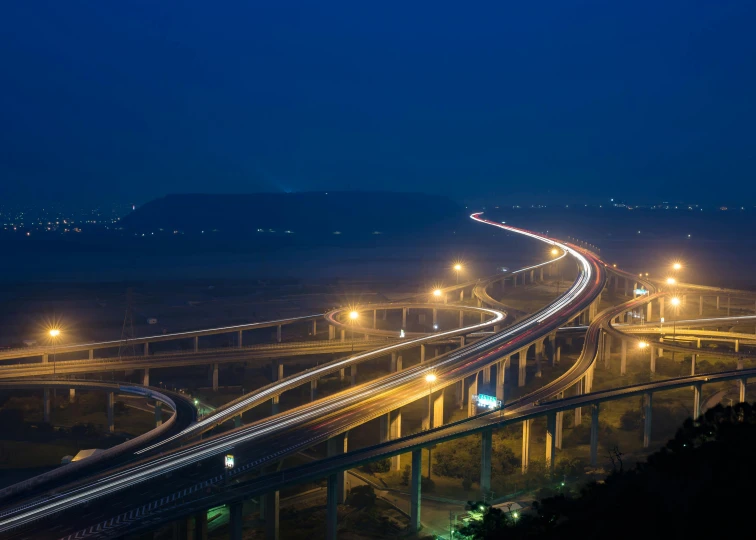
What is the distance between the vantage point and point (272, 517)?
23047 mm

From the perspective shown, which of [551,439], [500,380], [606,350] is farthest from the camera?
[606,350]

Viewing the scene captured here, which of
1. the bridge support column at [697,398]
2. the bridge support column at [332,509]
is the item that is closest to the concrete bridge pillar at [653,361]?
the bridge support column at [697,398]

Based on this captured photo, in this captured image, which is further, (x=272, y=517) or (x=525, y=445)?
(x=525, y=445)

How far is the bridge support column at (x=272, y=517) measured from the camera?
22955mm

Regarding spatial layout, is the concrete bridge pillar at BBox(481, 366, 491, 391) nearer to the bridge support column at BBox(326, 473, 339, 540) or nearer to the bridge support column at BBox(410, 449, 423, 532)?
the bridge support column at BBox(410, 449, 423, 532)

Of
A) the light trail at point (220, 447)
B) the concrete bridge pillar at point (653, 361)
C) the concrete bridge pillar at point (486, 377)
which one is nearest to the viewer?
the light trail at point (220, 447)

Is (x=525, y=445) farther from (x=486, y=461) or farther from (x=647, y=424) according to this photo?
(x=647, y=424)

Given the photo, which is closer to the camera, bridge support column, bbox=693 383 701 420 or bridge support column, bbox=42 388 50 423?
bridge support column, bbox=693 383 701 420

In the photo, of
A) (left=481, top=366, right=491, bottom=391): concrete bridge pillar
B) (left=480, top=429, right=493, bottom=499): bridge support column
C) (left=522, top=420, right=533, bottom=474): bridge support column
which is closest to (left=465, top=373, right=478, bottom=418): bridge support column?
(left=481, top=366, right=491, bottom=391): concrete bridge pillar

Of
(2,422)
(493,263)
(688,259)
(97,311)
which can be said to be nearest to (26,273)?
(97,311)

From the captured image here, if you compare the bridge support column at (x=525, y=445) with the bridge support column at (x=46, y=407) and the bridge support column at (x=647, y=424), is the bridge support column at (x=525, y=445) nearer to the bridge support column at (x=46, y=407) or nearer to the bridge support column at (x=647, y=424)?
the bridge support column at (x=647, y=424)

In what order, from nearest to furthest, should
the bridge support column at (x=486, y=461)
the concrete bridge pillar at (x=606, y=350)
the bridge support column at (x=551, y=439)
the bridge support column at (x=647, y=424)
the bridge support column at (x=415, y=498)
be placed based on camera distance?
the bridge support column at (x=415, y=498), the bridge support column at (x=486, y=461), the bridge support column at (x=551, y=439), the bridge support column at (x=647, y=424), the concrete bridge pillar at (x=606, y=350)

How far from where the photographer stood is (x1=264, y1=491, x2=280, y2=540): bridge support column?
904 inches

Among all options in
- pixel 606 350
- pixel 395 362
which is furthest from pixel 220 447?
pixel 606 350
